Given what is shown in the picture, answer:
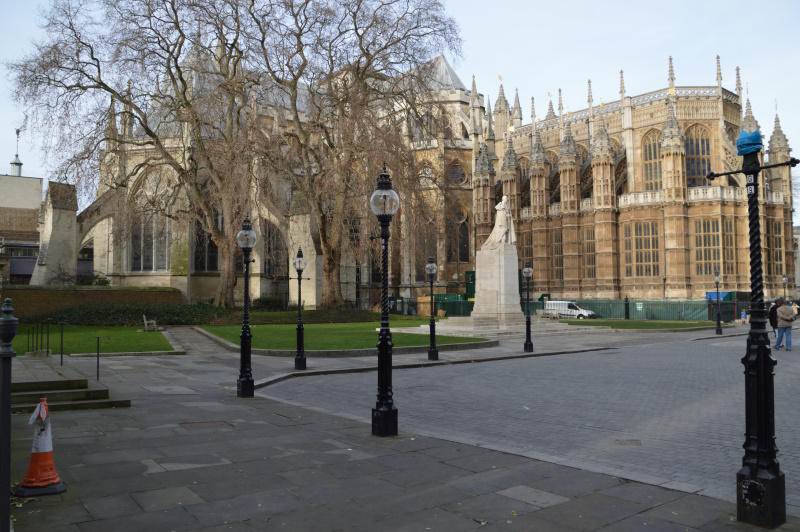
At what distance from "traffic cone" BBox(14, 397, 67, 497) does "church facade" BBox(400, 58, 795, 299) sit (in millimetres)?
36716

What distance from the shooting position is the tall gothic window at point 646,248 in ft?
156

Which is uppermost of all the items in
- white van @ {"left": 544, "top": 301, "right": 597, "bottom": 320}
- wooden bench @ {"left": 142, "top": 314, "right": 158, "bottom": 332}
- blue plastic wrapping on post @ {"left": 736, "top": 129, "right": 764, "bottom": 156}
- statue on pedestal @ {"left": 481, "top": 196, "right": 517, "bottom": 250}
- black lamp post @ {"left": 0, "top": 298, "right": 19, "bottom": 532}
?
statue on pedestal @ {"left": 481, "top": 196, "right": 517, "bottom": 250}

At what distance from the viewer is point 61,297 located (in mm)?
29812

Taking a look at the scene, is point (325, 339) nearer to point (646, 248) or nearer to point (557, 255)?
point (646, 248)

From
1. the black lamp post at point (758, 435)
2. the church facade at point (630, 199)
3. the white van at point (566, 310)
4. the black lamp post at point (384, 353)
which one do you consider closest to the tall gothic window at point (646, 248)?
the church facade at point (630, 199)

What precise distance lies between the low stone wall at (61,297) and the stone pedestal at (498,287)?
18.3 meters

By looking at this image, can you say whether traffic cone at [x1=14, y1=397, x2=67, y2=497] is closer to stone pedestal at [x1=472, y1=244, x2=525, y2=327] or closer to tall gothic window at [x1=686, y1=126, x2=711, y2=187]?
stone pedestal at [x1=472, y1=244, x2=525, y2=327]

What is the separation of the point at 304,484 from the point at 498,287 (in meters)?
22.3

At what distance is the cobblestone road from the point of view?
5.89 metres

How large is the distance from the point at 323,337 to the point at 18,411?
521 inches

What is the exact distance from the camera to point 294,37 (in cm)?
2916

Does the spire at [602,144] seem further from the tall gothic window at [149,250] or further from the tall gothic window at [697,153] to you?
the tall gothic window at [149,250]

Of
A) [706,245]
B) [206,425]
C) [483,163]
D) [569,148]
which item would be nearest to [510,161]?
[483,163]

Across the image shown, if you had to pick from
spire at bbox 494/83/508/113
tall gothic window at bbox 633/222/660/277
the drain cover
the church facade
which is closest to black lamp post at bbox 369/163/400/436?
the drain cover
